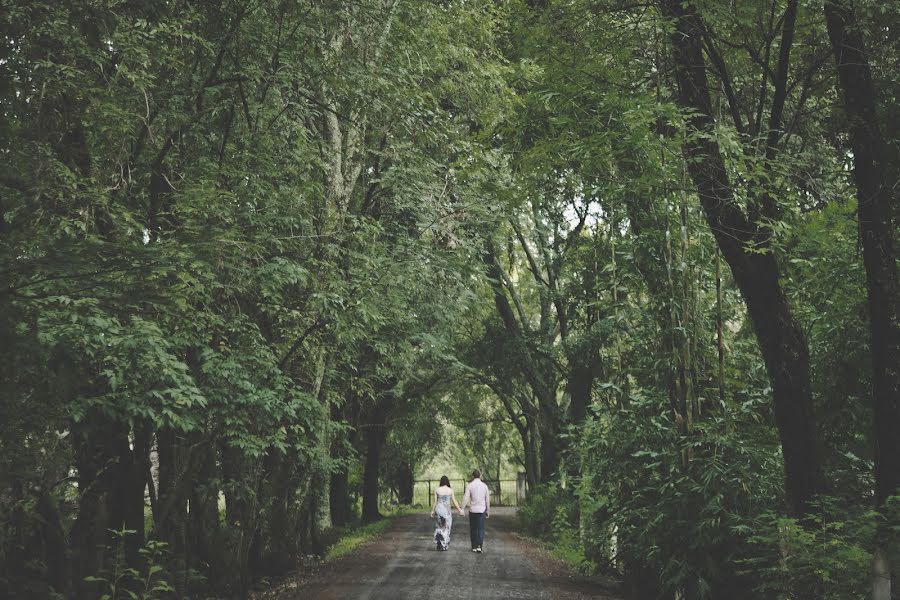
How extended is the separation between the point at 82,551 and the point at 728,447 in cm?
781

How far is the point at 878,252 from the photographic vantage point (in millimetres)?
7375

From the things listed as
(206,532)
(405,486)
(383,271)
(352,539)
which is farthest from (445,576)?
(405,486)

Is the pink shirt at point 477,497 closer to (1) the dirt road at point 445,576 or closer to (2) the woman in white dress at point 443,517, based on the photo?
(2) the woman in white dress at point 443,517

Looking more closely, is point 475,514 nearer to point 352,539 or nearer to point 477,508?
point 477,508

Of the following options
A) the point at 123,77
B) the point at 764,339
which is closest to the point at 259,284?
the point at 123,77

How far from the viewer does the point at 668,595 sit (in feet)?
36.8

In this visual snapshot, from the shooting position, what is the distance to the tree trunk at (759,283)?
8438 mm

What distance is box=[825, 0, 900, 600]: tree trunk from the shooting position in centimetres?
726

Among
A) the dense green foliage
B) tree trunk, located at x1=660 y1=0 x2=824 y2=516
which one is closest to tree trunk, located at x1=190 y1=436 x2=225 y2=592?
the dense green foliage

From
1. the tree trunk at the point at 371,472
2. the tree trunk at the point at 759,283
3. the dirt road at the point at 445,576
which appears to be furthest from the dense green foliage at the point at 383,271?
the tree trunk at the point at 371,472

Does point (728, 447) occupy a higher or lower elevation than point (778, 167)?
lower

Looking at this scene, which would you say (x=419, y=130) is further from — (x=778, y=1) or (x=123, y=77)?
(x=778, y=1)

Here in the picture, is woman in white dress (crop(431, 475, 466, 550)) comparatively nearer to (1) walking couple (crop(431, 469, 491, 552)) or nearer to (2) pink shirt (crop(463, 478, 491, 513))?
(1) walking couple (crop(431, 469, 491, 552))

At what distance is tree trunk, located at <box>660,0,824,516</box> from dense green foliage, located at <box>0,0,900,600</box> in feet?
0.10
